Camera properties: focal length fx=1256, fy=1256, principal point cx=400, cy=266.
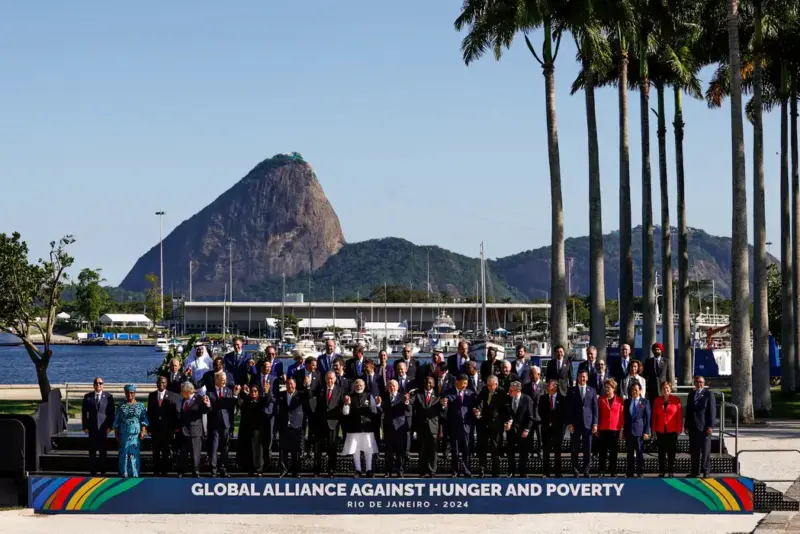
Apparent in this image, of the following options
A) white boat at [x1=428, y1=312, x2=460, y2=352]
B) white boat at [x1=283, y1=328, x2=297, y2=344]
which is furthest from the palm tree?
white boat at [x1=283, y1=328, x2=297, y2=344]

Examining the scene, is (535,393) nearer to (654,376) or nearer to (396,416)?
(396,416)

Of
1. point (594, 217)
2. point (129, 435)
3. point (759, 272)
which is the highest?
point (594, 217)

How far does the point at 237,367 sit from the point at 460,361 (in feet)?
13.7

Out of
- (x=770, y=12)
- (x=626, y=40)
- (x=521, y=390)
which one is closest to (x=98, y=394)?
(x=521, y=390)

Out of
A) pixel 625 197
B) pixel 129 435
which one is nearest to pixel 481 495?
pixel 129 435

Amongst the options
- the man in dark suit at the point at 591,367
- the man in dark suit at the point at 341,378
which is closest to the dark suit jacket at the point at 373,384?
the man in dark suit at the point at 341,378

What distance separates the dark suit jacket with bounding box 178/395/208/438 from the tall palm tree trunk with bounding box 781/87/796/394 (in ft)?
95.3

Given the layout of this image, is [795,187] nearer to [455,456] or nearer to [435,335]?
[455,456]

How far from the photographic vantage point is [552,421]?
70.5ft

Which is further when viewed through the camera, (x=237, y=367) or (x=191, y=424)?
(x=237, y=367)

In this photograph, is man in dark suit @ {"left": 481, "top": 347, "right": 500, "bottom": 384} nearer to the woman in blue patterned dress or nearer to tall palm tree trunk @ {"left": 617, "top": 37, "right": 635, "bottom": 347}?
the woman in blue patterned dress

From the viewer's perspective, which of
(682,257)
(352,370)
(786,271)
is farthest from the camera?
(682,257)

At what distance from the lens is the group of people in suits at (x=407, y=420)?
69.7 ft

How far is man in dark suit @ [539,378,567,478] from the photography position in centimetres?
2141
